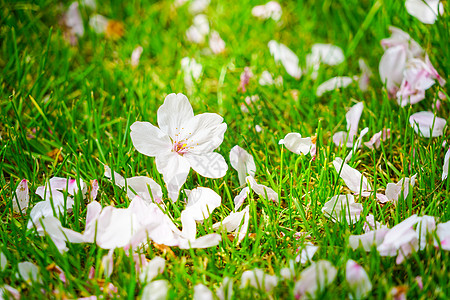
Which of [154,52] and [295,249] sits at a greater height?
[154,52]

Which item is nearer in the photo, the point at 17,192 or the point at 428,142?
the point at 17,192

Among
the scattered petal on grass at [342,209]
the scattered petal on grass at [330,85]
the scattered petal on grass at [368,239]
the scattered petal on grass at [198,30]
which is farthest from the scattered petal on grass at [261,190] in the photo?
the scattered petal on grass at [198,30]

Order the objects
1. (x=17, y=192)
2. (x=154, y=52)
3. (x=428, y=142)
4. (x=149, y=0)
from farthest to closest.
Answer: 1. (x=149, y=0)
2. (x=154, y=52)
3. (x=428, y=142)
4. (x=17, y=192)

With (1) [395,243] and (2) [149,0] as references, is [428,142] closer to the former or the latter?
(1) [395,243]

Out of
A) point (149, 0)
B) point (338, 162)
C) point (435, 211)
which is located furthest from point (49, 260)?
point (149, 0)

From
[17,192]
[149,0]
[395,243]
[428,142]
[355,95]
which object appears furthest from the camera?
[149,0]

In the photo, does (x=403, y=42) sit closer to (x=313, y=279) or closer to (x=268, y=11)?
(x=268, y=11)

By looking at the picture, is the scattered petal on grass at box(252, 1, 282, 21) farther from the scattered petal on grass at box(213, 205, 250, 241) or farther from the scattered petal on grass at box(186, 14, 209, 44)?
the scattered petal on grass at box(213, 205, 250, 241)

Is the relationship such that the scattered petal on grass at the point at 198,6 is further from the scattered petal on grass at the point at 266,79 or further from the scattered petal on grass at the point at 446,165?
the scattered petal on grass at the point at 446,165
